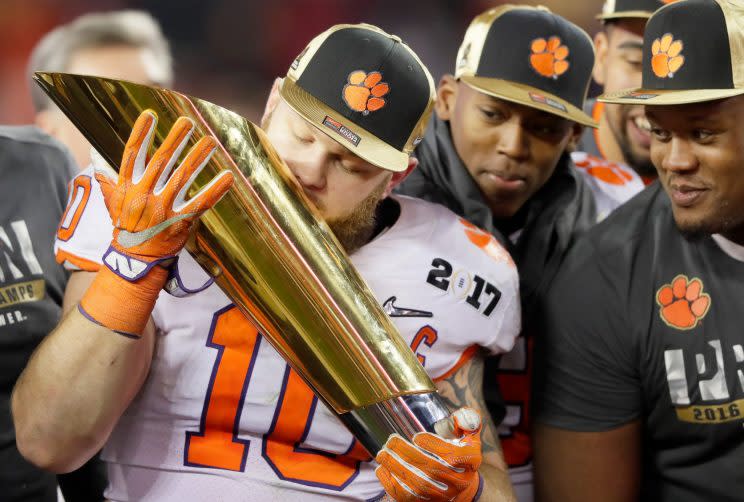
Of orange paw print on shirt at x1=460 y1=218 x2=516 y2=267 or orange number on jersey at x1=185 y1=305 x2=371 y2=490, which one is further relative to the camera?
orange paw print on shirt at x1=460 y1=218 x2=516 y2=267

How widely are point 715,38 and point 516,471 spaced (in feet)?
3.40

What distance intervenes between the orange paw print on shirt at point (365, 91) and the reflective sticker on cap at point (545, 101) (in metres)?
0.58

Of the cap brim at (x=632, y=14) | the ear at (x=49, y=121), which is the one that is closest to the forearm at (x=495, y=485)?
Result: the cap brim at (x=632, y=14)

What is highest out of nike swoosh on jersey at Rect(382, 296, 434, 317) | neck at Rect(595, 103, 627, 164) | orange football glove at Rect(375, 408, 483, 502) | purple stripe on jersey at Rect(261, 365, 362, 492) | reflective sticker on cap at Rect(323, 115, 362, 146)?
reflective sticker on cap at Rect(323, 115, 362, 146)

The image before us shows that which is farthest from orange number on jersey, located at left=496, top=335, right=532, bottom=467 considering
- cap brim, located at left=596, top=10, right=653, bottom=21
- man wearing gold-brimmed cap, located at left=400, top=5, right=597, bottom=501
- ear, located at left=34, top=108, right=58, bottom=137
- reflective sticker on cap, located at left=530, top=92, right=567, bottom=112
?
ear, located at left=34, top=108, right=58, bottom=137

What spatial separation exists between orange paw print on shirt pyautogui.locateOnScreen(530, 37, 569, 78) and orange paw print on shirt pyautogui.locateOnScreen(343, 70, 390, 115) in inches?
25.0

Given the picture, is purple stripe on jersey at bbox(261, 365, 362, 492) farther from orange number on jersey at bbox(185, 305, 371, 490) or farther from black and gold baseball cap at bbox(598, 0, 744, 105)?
black and gold baseball cap at bbox(598, 0, 744, 105)

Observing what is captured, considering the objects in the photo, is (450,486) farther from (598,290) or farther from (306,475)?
(598,290)

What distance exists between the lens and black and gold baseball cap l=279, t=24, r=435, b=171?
171 cm

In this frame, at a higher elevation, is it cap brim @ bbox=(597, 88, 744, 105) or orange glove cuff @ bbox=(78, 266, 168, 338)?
cap brim @ bbox=(597, 88, 744, 105)

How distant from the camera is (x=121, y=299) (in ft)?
4.61

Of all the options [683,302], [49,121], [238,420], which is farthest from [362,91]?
[49,121]

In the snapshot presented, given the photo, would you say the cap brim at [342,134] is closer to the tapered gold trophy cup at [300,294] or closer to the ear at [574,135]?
the tapered gold trophy cup at [300,294]

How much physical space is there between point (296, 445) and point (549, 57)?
112cm
